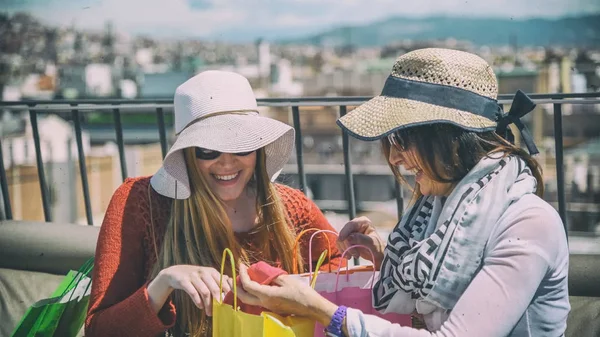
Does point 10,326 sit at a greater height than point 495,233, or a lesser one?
lesser

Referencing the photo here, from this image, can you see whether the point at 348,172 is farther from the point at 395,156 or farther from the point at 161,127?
the point at 395,156

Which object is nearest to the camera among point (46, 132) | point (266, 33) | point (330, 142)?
point (46, 132)

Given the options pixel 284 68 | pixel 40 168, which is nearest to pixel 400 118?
pixel 40 168

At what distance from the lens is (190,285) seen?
1.86 meters

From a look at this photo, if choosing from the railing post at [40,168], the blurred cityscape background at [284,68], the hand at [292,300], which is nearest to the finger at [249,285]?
the hand at [292,300]

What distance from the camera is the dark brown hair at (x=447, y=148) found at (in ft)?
5.59

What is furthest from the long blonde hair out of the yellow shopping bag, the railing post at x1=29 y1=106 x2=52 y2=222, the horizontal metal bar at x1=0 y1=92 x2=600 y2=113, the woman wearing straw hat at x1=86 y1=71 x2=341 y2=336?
the railing post at x1=29 y1=106 x2=52 y2=222

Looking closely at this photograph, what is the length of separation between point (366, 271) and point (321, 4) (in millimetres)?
115044

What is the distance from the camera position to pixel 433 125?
170cm

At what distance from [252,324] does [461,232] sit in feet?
1.65

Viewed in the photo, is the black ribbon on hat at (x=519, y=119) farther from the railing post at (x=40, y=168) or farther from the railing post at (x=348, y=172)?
the railing post at (x=40, y=168)

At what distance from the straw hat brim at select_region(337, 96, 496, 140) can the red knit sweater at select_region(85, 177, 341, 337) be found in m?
0.70

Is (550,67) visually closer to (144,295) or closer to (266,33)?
(266,33)

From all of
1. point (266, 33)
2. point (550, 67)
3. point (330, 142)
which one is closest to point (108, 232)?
point (550, 67)
